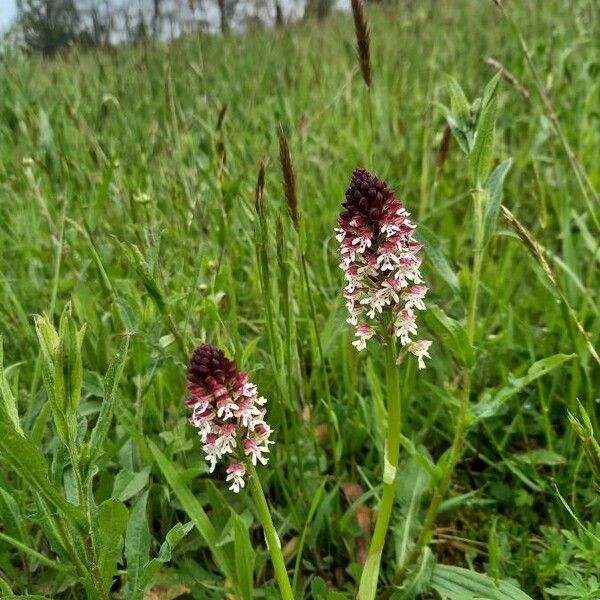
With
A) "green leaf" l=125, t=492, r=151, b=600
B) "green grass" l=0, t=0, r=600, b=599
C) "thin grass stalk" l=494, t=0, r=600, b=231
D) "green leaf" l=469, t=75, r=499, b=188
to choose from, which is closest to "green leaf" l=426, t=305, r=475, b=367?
"green grass" l=0, t=0, r=600, b=599

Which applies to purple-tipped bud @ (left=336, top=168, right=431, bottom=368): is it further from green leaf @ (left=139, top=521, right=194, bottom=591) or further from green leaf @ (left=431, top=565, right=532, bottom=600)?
green leaf @ (left=431, top=565, right=532, bottom=600)

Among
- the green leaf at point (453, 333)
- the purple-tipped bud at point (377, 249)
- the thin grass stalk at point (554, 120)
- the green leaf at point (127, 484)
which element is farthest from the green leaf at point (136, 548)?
the thin grass stalk at point (554, 120)

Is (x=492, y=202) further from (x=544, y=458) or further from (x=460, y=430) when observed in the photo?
(x=544, y=458)

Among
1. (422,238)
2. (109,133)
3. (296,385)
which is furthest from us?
(109,133)

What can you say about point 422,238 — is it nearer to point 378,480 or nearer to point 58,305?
point 378,480

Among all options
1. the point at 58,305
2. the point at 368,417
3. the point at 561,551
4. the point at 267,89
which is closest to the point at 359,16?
the point at 368,417

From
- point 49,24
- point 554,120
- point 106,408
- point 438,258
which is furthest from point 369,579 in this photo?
point 49,24
